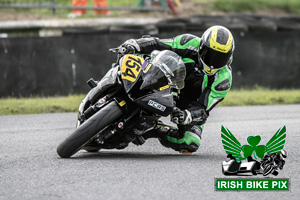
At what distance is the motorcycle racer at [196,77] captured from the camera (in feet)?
20.0

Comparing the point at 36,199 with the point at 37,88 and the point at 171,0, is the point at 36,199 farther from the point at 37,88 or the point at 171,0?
the point at 171,0

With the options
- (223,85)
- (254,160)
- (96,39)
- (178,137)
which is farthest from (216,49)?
(96,39)

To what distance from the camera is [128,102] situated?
5637 mm

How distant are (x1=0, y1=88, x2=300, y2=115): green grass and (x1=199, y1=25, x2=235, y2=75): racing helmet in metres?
4.99

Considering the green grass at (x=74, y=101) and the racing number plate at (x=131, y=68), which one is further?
the green grass at (x=74, y=101)

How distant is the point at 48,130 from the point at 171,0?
27.3ft

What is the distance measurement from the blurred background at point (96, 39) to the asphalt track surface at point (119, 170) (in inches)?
148

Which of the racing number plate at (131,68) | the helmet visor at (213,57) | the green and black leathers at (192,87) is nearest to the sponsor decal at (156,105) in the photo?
the racing number plate at (131,68)

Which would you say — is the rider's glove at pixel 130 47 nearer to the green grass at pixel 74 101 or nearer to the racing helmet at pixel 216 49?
the racing helmet at pixel 216 49

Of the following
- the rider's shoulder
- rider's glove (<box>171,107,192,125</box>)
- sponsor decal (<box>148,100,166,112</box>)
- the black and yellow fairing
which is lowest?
rider's glove (<box>171,107,192,125</box>)

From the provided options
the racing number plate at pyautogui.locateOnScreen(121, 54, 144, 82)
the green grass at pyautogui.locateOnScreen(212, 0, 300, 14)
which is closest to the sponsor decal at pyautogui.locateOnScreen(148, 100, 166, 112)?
the racing number plate at pyautogui.locateOnScreen(121, 54, 144, 82)

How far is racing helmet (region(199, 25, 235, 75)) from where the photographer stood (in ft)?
20.0

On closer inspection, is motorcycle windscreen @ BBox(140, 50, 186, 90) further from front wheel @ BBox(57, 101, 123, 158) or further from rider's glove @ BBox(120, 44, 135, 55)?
rider's glove @ BBox(120, 44, 135, 55)

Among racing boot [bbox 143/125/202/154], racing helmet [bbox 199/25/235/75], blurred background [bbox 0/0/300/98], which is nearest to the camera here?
racing helmet [bbox 199/25/235/75]
